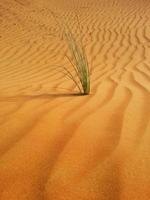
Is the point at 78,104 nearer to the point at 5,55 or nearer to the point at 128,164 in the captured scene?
the point at 128,164

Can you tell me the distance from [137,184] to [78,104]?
4.17ft

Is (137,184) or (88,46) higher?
(88,46)

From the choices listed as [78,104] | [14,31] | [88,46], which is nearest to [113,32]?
[88,46]

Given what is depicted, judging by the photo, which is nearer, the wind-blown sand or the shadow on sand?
the wind-blown sand

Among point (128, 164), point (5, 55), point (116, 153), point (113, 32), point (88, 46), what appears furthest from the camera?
point (113, 32)

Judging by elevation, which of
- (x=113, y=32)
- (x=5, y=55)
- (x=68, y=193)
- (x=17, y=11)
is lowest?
(x=68, y=193)

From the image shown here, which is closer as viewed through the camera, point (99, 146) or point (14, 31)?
point (99, 146)

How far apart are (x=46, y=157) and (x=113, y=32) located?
Result: 681cm

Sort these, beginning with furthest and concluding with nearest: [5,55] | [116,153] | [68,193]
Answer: [5,55] → [116,153] → [68,193]

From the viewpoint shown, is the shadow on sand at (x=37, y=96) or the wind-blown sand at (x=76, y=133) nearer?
the wind-blown sand at (x=76, y=133)

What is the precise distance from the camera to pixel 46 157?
5.58 ft

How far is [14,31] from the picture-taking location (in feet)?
27.7

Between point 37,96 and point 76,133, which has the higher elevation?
point 37,96

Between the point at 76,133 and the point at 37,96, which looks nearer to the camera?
the point at 76,133
